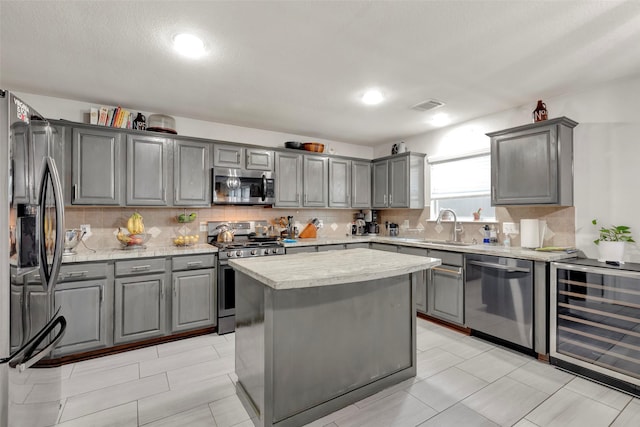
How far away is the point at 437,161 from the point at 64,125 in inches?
179

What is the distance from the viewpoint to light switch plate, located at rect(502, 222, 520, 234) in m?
3.48

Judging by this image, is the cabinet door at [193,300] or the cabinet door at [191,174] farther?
the cabinet door at [191,174]

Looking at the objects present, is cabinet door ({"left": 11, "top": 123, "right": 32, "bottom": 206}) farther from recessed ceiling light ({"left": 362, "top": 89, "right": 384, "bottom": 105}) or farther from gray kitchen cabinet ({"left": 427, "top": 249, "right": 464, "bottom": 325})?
gray kitchen cabinet ({"left": 427, "top": 249, "right": 464, "bottom": 325})

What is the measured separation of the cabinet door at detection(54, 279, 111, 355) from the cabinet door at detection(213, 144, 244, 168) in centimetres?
178

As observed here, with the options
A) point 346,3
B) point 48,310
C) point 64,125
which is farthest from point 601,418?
point 64,125

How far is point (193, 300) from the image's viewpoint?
3242 millimetres

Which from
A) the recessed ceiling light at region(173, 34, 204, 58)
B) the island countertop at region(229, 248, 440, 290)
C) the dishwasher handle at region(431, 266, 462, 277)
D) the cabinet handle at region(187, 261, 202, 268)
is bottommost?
the dishwasher handle at region(431, 266, 462, 277)

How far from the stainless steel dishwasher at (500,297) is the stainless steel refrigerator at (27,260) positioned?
3471 millimetres

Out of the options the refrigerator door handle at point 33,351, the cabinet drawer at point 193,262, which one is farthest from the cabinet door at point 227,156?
the refrigerator door handle at point 33,351

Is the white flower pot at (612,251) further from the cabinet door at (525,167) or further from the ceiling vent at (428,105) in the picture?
the ceiling vent at (428,105)

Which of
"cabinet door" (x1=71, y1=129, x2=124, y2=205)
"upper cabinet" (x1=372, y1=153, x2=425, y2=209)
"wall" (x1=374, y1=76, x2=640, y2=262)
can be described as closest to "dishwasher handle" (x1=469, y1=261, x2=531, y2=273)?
"wall" (x1=374, y1=76, x2=640, y2=262)

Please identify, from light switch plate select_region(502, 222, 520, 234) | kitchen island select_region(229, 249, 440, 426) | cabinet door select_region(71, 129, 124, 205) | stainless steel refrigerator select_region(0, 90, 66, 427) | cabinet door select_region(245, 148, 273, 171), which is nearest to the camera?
stainless steel refrigerator select_region(0, 90, 66, 427)

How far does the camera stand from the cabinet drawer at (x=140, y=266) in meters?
2.90

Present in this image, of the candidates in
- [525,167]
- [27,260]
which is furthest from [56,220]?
[525,167]
